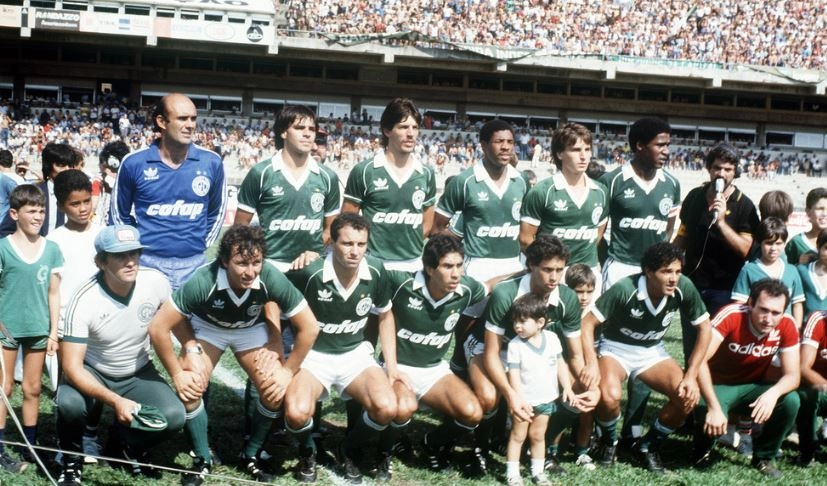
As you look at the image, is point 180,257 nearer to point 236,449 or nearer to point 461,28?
point 236,449

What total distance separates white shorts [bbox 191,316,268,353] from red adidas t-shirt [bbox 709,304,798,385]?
3.17 metres

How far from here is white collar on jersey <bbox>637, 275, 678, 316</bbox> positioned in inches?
228

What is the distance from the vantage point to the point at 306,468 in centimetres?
Answer: 519

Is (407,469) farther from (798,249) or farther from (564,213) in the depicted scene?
(798,249)

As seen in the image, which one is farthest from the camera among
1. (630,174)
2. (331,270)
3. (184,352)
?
(630,174)

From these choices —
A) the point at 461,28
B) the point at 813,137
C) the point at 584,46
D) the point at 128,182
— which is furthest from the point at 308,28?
the point at 128,182

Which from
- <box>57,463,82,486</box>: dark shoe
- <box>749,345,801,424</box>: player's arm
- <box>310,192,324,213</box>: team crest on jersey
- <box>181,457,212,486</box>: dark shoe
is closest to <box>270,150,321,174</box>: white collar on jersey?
<box>310,192,324,213</box>: team crest on jersey

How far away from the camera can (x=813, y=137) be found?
4291cm

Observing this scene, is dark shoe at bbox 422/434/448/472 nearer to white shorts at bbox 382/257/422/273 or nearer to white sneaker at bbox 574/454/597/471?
white sneaker at bbox 574/454/597/471

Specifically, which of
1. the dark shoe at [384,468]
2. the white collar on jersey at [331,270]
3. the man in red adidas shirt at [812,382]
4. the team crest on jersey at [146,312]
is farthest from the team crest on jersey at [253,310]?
the man in red adidas shirt at [812,382]

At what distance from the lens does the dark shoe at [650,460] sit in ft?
18.6

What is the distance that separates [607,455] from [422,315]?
162 cm

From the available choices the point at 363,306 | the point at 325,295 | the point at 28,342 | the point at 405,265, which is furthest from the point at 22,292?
the point at 405,265

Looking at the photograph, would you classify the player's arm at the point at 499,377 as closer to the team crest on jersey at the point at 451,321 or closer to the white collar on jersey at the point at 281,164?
the team crest on jersey at the point at 451,321
